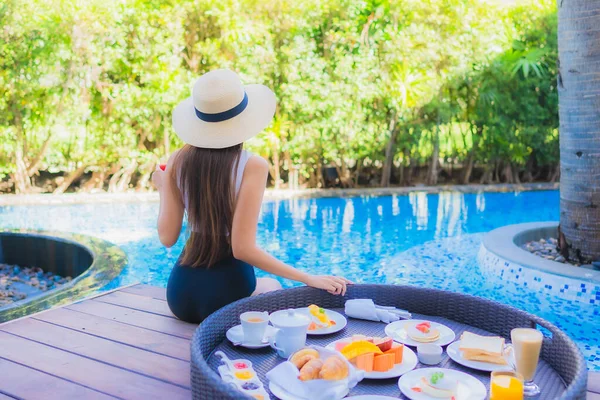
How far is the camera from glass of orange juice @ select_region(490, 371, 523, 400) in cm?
153

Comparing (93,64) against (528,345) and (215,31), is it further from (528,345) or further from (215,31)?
(528,345)

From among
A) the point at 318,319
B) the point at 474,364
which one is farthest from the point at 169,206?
the point at 474,364

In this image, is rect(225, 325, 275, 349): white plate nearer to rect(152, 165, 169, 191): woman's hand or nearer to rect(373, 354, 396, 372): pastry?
rect(373, 354, 396, 372): pastry

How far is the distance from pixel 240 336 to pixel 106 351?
743 millimetres

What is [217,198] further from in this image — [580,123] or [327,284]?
[580,123]

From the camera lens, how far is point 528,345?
5.38 ft

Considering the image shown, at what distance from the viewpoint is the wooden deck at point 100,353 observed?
2.11 meters

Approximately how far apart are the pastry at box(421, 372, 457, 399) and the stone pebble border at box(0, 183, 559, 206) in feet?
A: 28.8

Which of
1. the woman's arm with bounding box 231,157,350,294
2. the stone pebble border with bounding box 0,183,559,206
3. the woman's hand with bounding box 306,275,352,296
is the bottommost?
the stone pebble border with bounding box 0,183,559,206

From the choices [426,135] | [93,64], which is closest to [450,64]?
[426,135]

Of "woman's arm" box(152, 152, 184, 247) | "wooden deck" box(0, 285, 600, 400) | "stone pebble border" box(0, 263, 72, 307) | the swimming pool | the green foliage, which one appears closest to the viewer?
"wooden deck" box(0, 285, 600, 400)

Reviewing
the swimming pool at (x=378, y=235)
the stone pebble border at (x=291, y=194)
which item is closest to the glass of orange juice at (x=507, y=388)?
the swimming pool at (x=378, y=235)

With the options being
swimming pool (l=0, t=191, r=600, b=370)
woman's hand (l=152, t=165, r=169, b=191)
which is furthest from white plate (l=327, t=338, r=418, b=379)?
swimming pool (l=0, t=191, r=600, b=370)

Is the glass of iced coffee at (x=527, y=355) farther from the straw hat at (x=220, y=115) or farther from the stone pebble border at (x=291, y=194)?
the stone pebble border at (x=291, y=194)
